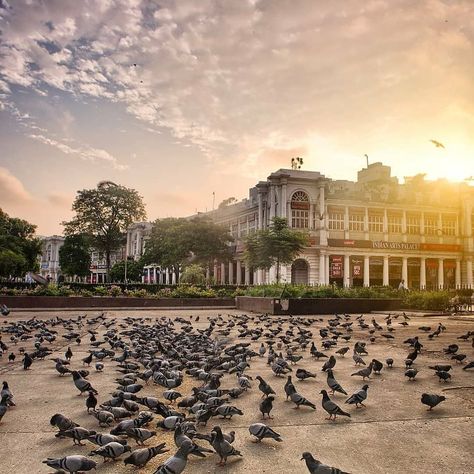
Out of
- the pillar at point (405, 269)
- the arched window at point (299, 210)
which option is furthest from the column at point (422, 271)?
the arched window at point (299, 210)

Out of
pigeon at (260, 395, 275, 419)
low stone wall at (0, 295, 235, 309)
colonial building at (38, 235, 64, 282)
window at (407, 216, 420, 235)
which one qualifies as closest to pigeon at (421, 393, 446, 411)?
pigeon at (260, 395, 275, 419)

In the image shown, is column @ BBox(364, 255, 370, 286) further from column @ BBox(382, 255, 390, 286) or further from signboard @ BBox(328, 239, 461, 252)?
column @ BBox(382, 255, 390, 286)

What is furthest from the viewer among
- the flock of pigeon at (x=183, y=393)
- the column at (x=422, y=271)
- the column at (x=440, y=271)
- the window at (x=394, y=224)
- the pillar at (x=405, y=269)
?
the column at (x=440, y=271)

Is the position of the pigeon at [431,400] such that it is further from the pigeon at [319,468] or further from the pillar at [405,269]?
the pillar at [405,269]

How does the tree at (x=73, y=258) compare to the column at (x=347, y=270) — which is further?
the tree at (x=73, y=258)

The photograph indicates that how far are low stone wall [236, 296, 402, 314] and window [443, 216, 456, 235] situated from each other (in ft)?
151

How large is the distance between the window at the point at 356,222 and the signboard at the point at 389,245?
205cm

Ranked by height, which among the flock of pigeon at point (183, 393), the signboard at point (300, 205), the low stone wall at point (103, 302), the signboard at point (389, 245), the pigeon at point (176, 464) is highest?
the signboard at point (300, 205)

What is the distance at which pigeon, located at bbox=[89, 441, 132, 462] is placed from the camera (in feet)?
15.0

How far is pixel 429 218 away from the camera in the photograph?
69000mm

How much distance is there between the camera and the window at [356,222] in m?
63.3

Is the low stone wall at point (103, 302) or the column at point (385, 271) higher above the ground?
the column at point (385, 271)

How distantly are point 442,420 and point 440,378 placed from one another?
96.3 inches

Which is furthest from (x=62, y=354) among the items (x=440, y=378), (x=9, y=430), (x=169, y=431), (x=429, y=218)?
(x=429, y=218)
